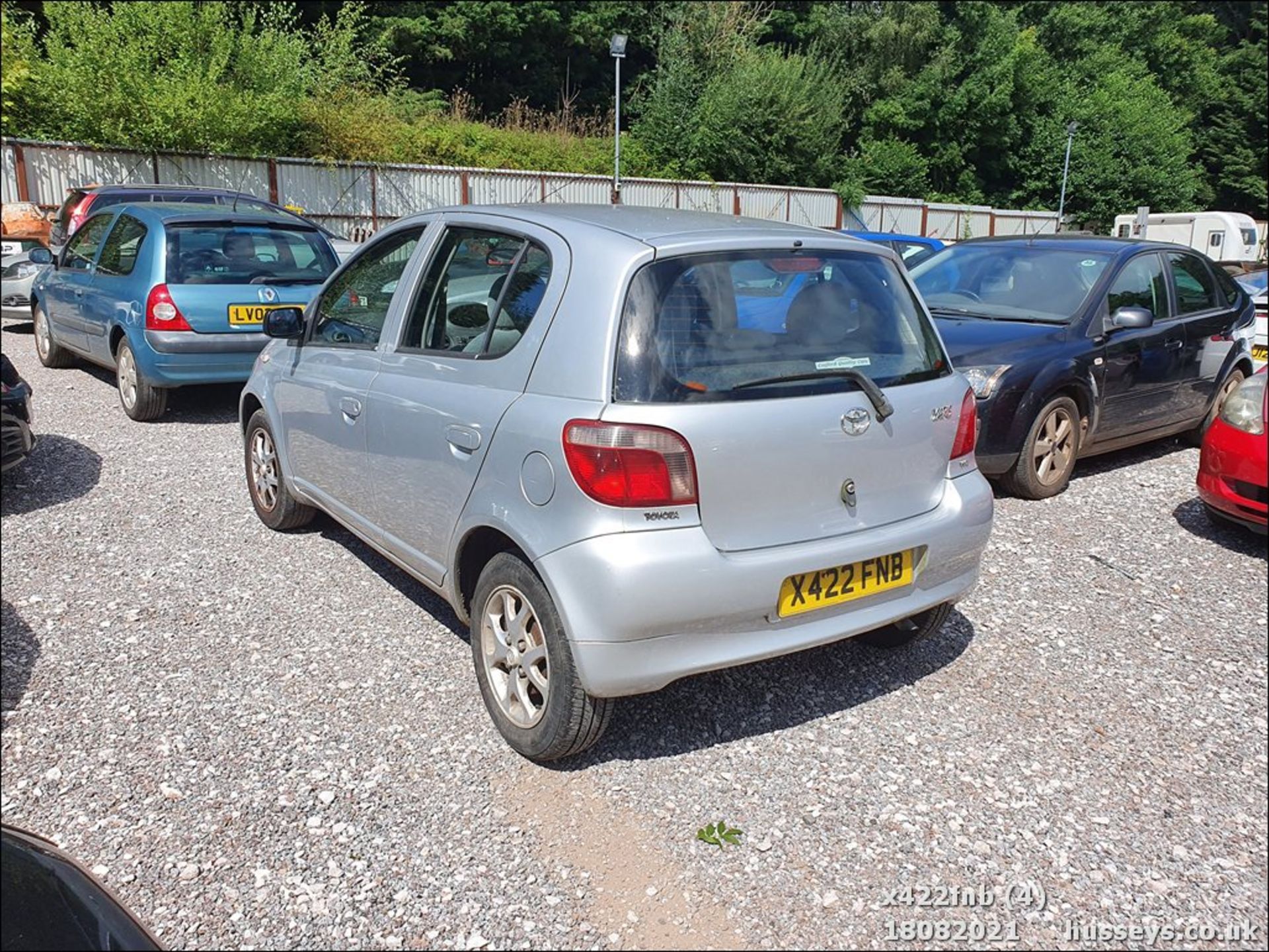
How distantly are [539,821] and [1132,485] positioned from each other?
16.3 ft

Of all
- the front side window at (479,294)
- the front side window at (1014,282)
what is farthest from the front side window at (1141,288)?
the front side window at (479,294)

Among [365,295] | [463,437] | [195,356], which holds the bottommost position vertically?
[195,356]

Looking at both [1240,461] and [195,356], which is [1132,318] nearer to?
[1240,461]

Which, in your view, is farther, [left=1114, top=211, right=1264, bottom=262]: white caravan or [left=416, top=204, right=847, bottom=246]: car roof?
[left=1114, top=211, right=1264, bottom=262]: white caravan

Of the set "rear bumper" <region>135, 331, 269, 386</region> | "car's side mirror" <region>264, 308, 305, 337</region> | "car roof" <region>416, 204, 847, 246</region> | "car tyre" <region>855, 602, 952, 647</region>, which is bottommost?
"car tyre" <region>855, 602, 952, 647</region>

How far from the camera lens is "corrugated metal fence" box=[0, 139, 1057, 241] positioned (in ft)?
61.8

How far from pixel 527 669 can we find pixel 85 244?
7278mm

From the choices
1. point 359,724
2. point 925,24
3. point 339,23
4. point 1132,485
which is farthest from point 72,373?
point 925,24

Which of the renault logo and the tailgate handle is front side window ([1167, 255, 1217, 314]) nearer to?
the renault logo

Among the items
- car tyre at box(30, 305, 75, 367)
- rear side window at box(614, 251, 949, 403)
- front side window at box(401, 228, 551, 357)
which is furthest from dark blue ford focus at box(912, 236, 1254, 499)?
car tyre at box(30, 305, 75, 367)

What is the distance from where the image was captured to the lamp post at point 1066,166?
3455cm

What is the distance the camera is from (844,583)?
3.03 m

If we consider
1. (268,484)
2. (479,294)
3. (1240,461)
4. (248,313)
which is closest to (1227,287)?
(1240,461)

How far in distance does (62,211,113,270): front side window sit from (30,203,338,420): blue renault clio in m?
0.20
